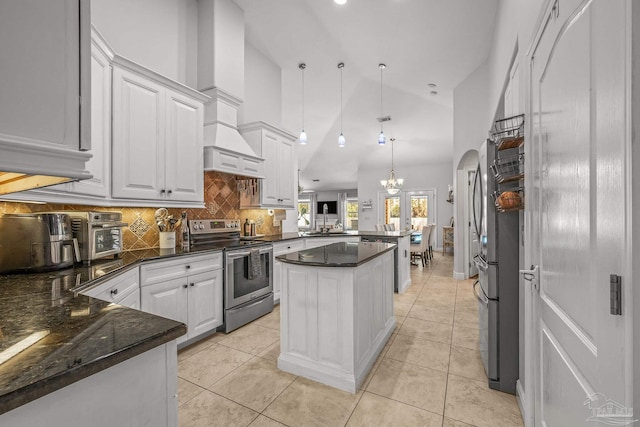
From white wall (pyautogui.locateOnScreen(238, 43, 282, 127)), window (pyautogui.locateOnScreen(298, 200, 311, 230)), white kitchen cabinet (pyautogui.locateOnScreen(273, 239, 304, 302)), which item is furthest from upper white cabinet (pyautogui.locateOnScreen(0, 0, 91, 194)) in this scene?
window (pyautogui.locateOnScreen(298, 200, 311, 230))

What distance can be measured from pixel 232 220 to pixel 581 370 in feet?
11.0

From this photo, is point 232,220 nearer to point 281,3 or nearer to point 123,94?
point 123,94

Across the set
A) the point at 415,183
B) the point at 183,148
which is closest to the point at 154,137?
the point at 183,148

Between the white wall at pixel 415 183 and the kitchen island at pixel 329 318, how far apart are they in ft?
26.7

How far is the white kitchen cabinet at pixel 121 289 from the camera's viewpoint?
162cm

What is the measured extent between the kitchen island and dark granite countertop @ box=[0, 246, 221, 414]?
128 cm

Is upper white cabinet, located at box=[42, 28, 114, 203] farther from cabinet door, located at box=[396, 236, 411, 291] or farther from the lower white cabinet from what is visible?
cabinet door, located at box=[396, 236, 411, 291]

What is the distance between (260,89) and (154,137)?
7.64 feet

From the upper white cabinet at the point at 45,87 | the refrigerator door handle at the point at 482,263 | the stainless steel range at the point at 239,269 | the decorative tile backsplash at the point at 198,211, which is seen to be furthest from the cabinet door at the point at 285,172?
the upper white cabinet at the point at 45,87

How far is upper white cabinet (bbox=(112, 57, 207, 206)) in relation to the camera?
2.38m

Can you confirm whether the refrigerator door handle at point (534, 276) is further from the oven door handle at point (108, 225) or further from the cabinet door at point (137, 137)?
the cabinet door at point (137, 137)

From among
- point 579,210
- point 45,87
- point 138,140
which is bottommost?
point 579,210

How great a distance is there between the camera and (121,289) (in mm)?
1885

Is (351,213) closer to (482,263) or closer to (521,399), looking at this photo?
(482,263)
